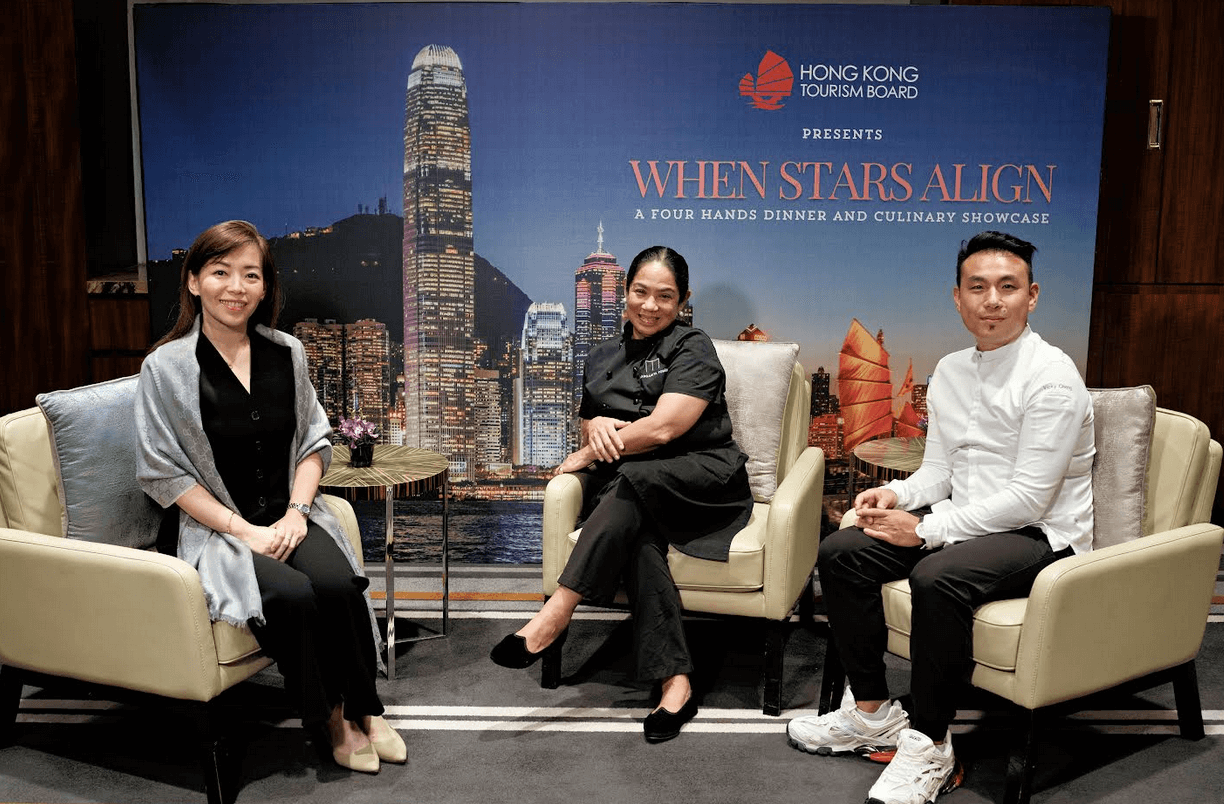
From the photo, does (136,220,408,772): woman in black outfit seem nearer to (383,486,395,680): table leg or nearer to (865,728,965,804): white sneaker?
(383,486,395,680): table leg

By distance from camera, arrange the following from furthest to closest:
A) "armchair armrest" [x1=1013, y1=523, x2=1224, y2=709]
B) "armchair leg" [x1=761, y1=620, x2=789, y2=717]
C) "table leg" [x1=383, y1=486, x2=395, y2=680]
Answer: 1. "table leg" [x1=383, y1=486, x2=395, y2=680]
2. "armchair leg" [x1=761, y1=620, x2=789, y2=717]
3. "armchair armrest" [x1=1013, y1=523, x2=1224, y2=709]

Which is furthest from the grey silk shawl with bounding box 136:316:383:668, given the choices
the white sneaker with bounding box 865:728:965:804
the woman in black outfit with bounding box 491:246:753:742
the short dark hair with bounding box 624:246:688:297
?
the white sneaker with bounding box 865:728:965:804

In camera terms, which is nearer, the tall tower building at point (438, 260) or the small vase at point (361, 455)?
the small vase at point (361, 455)

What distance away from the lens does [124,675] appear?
8.42 feet

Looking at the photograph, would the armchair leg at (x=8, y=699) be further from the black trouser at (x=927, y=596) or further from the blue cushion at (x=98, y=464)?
the black trouser at (x=927, y=596)

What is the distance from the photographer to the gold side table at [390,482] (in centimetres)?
319

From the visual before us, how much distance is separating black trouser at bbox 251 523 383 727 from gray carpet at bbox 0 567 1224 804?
8.9 inches

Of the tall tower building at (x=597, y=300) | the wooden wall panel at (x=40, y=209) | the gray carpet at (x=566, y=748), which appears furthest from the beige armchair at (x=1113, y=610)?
the wooden wall panel at (x=40, y=209)

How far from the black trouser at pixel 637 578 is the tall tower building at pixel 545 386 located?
134cm

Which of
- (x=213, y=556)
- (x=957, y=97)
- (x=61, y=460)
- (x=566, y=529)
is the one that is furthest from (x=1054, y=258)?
(x=61, y=460)

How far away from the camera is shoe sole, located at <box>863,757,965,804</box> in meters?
2.59

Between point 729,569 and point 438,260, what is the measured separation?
6.22ft

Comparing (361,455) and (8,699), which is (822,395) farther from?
(8,699)

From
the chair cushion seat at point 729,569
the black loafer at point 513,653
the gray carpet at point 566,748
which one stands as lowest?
the gray carpet at point 566,748
